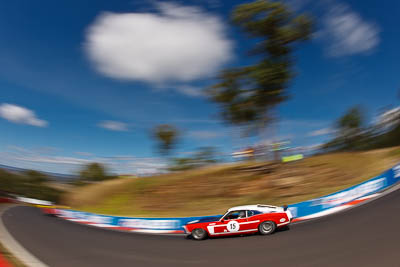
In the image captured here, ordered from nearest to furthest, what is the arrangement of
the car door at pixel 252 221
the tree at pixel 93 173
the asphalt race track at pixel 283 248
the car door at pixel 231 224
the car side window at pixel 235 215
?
the asphalt race track at pixel 283 248 → the car door at pixel 252 221 → the car door at pixel 231 224 → the car side window at pixel 235 215 → the tree at pixel 93 173

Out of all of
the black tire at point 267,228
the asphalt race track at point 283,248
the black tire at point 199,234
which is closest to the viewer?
the asphalt race track at point 283,248

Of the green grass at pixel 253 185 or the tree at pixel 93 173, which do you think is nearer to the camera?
the green grass at pixel 253 185

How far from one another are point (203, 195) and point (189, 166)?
70.0 feet

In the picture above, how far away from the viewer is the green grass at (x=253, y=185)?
60.7 ft

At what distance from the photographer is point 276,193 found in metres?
19.8

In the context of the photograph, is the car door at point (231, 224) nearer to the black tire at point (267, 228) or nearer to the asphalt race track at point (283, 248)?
the asphalt race track at point (283, 248)

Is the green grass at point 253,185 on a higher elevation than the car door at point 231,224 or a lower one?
higher

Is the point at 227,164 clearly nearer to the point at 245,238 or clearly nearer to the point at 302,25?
the point at 302,25

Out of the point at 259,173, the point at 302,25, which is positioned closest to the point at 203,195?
the point at 259,173

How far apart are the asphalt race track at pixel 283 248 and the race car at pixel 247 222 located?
332mm

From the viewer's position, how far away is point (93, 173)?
232ft

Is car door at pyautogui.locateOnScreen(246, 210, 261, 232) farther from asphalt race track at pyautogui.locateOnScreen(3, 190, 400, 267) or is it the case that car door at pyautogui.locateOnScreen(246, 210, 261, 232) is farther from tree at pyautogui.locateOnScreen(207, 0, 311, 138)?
tree at pyautogui.locateOnScreen(207, 0, 311, 138)

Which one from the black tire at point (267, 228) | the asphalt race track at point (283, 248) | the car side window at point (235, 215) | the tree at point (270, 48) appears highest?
the tree at point (270, 48)

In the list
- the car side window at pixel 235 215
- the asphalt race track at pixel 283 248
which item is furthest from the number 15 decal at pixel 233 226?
the asphalt race track at pixel 283 248
